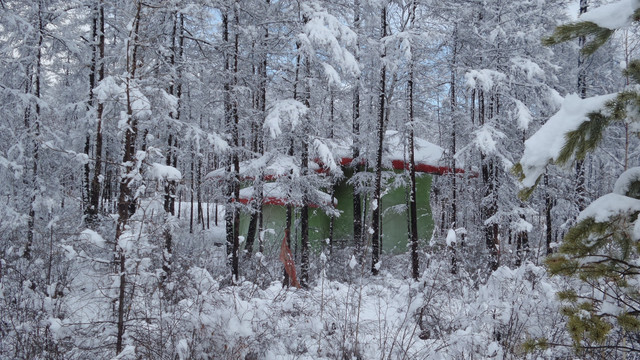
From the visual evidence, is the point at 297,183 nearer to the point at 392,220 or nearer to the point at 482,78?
the point at 482,78

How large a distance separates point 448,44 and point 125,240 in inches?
469

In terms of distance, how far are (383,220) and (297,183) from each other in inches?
298

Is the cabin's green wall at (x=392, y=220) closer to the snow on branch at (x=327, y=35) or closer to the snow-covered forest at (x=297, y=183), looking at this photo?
the snow-covered forest at (x=297, y=183)

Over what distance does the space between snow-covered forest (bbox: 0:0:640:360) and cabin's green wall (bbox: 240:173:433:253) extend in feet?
0.31

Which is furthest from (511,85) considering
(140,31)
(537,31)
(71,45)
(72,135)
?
(72,135)

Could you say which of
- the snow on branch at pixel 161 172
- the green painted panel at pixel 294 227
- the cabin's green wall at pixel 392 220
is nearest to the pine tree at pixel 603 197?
the snow on branch at pixel 161 172

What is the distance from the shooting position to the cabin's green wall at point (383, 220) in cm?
1627

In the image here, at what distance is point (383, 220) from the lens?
17.1m

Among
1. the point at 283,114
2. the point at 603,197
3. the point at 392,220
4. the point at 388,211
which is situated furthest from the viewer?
the point at 392,220

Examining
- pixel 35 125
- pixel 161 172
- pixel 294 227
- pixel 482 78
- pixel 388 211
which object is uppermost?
pixel 482 78

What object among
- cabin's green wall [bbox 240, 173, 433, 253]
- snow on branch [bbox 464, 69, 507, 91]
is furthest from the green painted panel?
snow on branch [bbox 464, 69, 507, 91]

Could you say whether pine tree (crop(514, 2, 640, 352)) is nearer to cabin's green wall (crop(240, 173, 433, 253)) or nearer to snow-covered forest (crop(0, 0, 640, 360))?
snow-covered forest (crop(0, 0, 640, 360))

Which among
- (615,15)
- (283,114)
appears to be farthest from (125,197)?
(283,114)

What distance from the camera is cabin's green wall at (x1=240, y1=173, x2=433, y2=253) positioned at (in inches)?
640
